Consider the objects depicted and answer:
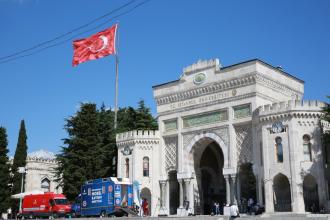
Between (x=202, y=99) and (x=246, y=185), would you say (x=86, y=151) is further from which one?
(x=246, y=185)

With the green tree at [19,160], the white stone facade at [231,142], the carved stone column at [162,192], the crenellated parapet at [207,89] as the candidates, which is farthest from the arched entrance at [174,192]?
the green tree at [19,160]

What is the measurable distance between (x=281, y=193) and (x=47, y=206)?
17732 mm

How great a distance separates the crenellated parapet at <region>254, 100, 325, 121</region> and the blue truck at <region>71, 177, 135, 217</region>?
1146 centimetres

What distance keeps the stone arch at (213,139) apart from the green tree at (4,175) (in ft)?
60.1

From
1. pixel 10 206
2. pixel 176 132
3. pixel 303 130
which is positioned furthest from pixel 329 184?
pixel 10 206

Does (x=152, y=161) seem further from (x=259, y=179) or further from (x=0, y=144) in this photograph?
(x=0, y=144)

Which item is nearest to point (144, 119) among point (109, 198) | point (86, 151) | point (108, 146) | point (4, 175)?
point (108, 146)

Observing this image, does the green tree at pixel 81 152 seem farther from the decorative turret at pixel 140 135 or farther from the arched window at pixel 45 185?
the arched window at pixel 45 185

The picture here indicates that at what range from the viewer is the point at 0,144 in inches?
1802

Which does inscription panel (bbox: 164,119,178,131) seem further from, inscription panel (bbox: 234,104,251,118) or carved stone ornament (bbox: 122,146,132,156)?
inscription panel (bbox: 234,104,251,118)

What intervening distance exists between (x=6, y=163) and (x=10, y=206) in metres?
4.27

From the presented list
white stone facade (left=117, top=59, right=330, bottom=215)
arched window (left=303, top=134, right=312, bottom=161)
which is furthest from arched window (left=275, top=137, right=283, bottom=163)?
arched window (left=303, top=134, right=312, bottom=161)

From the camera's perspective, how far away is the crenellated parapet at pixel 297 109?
33.0 m

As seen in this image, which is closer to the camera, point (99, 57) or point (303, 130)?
point (303, 130)
